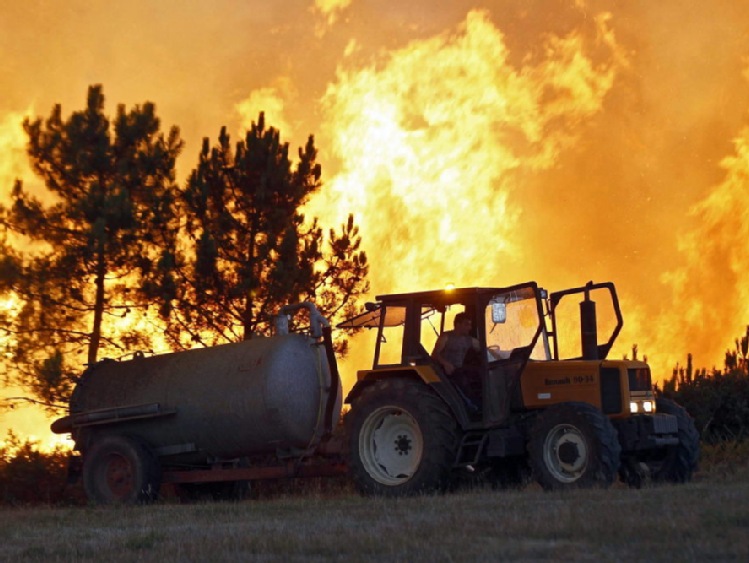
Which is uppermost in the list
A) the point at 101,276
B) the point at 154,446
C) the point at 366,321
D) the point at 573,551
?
the point at 101,276

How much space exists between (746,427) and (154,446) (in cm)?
1068

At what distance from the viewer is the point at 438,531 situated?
10102 millimetres

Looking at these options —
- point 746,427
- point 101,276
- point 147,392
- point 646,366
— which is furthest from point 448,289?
point 101,276

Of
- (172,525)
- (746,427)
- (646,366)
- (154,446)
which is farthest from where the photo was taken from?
(746,427)

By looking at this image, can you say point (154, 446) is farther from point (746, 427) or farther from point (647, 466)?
point (746, 427)

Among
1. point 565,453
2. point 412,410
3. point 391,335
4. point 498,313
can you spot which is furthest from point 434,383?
point 565,453

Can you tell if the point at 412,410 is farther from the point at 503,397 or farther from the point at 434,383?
the point at 503,397

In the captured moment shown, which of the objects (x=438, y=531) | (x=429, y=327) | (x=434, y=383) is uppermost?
(x=429, y=327)

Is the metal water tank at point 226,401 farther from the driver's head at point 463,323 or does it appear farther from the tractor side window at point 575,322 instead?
the tractor side window at point 575,322

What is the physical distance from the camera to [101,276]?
2417cm

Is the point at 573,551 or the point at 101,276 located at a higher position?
the point at 101,276

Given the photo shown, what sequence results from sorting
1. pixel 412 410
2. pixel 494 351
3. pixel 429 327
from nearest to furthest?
1. pixel 412 410
2. pixel 494 351
3. pixel 429 327

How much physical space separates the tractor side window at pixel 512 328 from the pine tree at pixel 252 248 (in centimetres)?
955

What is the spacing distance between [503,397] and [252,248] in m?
11.3
